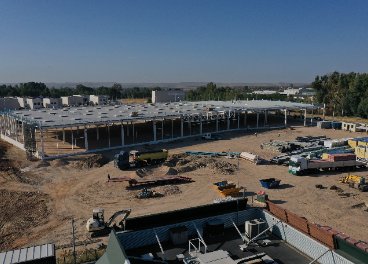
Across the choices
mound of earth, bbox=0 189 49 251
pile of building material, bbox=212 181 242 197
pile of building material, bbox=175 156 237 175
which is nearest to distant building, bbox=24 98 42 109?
mound of earth, bbox=0 189 49 251

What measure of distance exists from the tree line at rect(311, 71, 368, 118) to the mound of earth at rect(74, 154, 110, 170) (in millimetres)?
59964

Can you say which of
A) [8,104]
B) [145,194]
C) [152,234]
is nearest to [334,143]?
[145,194]

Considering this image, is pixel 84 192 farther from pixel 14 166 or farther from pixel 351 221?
pixel 351 221

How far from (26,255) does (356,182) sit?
24.9 m

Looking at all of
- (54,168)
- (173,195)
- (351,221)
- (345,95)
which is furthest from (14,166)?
(345,95)

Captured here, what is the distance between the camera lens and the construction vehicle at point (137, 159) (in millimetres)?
29672

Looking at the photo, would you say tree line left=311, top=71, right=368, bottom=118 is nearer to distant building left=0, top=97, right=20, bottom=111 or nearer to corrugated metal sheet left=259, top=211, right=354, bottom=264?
corrugated metal sheet left=259, top=211, right=354, bottom=264

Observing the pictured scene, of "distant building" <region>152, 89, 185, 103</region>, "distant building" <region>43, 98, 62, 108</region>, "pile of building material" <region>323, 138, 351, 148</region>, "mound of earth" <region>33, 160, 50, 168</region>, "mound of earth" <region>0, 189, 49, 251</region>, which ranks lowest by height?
"mound of earth" <region>0, 189, 49, 251</region>

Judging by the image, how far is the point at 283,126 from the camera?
58.7 metres

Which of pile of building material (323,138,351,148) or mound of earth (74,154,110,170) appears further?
pile of building material (323,138,351,148)

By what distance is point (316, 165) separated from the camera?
28844 mm

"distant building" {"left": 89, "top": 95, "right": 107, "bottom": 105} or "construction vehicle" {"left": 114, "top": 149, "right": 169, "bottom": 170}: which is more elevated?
"distant building" {"left": 89, "top": 95, "right": 107, "bottom": 105}

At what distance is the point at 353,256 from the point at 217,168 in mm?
20674

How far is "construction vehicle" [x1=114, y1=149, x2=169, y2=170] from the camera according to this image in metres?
29.7
